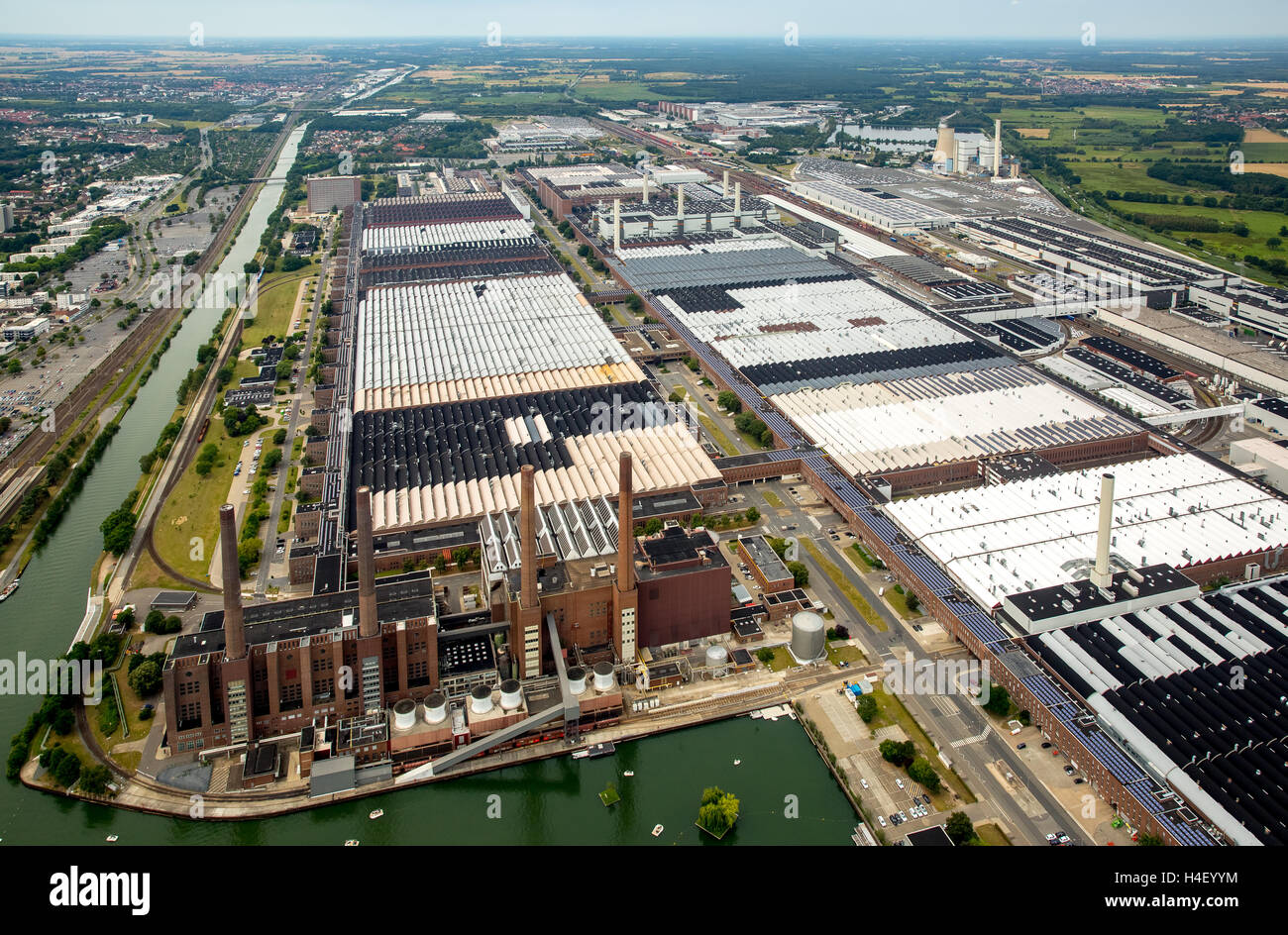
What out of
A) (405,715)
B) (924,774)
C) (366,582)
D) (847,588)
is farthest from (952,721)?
(366,582)

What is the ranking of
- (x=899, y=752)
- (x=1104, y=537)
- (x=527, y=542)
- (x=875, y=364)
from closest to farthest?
1. (x=899, y=752)
2. (x=527, y=542)
3. (x=1104, y=537)
4. (x=875, y=364)

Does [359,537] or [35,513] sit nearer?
[359,537]

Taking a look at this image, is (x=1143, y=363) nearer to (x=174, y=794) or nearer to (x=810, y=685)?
(x=810, y=685)

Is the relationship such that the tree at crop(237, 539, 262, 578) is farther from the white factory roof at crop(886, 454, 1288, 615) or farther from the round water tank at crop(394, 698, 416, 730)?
the white factory roof at crop(886, 454, 1288, 615)

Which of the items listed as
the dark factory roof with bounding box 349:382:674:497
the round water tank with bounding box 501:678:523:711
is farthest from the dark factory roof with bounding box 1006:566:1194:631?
the dark factory roof with bounding box 349:382:674:497

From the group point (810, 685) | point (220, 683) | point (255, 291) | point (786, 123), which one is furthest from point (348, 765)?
point (786, 123)

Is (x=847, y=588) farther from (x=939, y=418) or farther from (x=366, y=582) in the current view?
(x=366, y=582)
